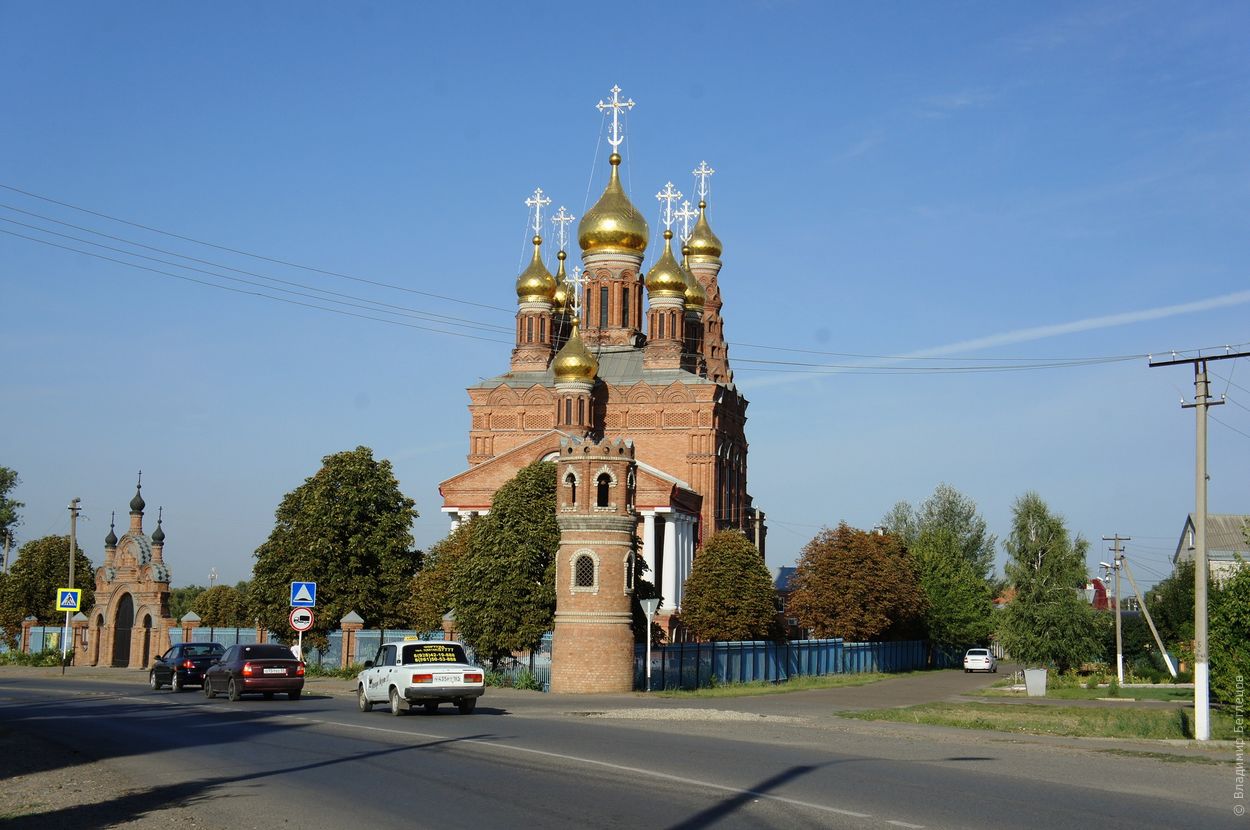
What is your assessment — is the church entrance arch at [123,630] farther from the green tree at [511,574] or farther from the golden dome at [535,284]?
the golden dome at [535,284]

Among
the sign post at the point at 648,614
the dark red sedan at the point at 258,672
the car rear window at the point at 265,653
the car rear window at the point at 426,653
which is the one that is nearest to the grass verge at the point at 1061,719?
the sign post at the point at 648,614

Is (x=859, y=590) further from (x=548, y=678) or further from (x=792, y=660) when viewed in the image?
(x=548, y=678)

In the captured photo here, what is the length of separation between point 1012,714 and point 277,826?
21.2 m

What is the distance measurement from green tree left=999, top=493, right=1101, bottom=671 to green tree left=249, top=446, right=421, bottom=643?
72.0 ft

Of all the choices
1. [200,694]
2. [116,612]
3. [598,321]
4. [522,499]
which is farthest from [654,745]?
[598,321]

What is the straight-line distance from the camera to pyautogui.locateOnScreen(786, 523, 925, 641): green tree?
57938 mm

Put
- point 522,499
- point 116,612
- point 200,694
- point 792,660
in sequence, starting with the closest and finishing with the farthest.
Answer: point 200,694
point 522,499
point 792,660
point 116,612

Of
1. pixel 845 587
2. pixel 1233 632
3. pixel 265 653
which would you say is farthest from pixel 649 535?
pixel 1233 632

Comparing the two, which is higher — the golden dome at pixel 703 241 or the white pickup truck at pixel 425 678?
the golden dome at pixel 703 241

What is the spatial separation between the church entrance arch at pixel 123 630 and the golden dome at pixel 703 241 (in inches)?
1500

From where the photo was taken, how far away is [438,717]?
24938 mm

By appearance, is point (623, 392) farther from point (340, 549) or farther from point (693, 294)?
point (340, 549)

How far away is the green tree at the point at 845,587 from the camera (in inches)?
2281

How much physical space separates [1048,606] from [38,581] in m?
50.1
